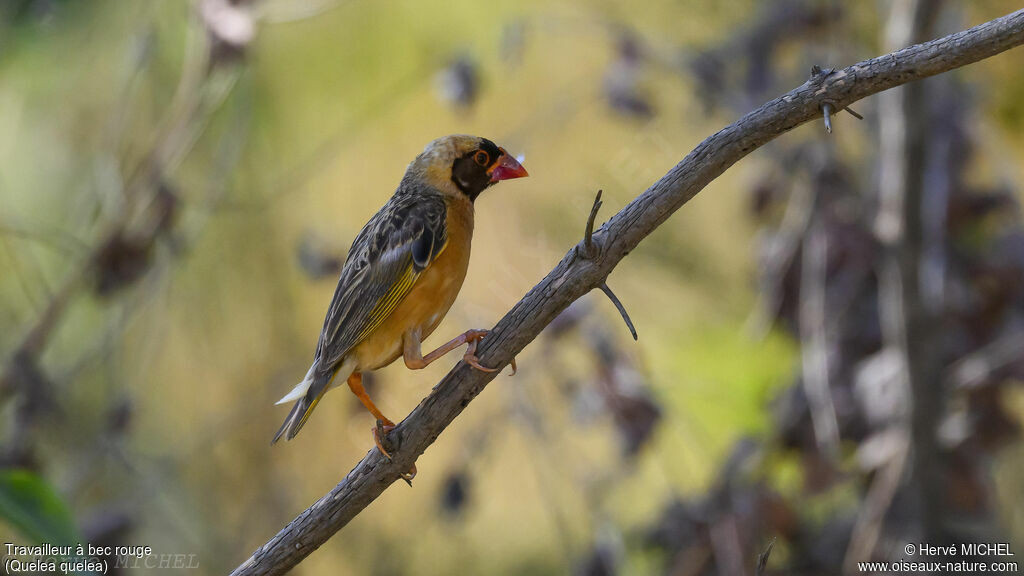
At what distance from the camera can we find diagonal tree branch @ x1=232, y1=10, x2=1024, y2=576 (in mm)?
2166

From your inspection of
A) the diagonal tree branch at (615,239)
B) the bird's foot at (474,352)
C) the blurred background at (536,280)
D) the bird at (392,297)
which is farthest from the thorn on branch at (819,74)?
the blurred background at (536,280)

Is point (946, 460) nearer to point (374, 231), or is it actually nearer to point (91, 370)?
point (374, 231)

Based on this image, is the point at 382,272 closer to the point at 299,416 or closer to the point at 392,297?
the point at 392,297

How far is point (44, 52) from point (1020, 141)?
22.7 feet

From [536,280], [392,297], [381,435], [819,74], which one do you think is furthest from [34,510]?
[536,280]

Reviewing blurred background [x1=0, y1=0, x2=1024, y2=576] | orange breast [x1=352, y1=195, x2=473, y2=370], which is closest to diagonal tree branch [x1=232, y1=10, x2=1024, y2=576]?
orange breast [x1=352, y1=195, x2=473, y2=370]

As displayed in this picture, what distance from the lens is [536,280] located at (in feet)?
18.3

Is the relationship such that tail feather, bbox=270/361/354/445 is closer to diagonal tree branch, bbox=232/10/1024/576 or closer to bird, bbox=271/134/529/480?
bird, bbox=271/134/529/480

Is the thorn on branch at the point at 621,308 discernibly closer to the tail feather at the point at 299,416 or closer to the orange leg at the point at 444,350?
the orange leg at the point at 444,350

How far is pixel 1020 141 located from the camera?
22.6 ft

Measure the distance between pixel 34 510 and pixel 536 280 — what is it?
335 cm

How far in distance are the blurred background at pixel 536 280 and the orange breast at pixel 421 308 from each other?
1.80m

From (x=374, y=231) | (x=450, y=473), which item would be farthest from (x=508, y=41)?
(x=450, y=473)

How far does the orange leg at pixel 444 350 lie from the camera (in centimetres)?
267
